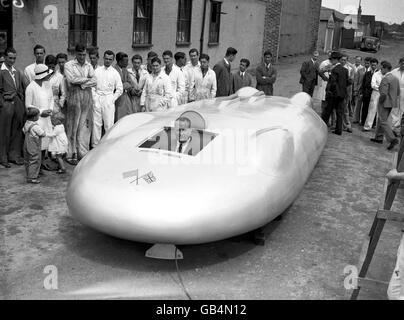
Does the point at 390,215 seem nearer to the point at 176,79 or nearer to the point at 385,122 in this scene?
the point at 176,79

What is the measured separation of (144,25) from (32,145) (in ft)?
25.5

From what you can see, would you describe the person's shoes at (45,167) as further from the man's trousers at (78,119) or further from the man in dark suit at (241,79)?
the man in dark suit at (241,79)

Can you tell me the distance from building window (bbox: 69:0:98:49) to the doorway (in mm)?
1722

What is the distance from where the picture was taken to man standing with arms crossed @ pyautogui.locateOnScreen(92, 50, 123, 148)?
25.1 feet

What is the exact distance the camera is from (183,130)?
506 cm

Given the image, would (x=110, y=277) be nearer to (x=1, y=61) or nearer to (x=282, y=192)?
(x=282, y=192)

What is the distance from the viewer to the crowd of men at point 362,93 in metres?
9.79

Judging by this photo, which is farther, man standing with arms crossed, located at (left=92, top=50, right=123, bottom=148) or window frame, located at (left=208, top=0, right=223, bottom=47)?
window frame, located at (left=208, top=0, right=223, bottom=47)

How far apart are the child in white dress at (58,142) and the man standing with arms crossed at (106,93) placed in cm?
83

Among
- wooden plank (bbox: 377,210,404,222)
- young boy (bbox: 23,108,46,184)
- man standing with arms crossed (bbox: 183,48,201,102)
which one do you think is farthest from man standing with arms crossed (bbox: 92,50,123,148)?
wooden plank (bbox: 377,210,404,222)

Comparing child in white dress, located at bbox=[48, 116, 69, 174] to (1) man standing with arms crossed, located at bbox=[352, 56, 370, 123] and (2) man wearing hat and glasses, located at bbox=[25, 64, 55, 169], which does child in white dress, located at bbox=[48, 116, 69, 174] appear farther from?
(1) man standing with arms crossed, located at bbox=[352, 56, 370, 123]

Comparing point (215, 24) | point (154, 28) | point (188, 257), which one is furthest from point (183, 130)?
point (215, 24)

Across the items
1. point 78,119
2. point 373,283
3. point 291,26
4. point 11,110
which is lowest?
point 373,283
